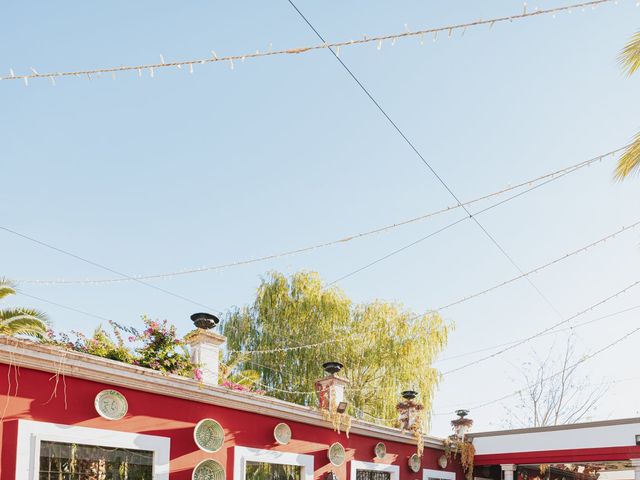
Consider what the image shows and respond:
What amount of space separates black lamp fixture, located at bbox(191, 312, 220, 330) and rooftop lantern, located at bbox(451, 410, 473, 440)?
22.8 ft

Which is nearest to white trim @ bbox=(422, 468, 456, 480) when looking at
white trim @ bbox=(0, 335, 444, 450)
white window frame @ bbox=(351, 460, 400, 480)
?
white window frame @ bbox=(351, 460, 400, 480)

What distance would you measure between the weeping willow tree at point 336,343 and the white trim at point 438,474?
448cm

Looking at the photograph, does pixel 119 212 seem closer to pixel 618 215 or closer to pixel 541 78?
pixel 541 78

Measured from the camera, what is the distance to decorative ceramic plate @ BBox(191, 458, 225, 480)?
774cm

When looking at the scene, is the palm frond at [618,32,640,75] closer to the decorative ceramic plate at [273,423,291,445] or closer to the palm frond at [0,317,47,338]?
the decorative ceramic plate at [273,423,291,445]

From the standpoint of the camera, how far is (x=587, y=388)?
79.7 ft

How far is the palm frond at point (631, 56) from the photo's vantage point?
301 inches

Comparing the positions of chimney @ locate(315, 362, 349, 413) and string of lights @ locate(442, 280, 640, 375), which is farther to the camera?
chimney @ locate(315, 362, 349, 413)

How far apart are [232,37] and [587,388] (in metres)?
22.6

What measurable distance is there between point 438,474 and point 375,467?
7.29 ft

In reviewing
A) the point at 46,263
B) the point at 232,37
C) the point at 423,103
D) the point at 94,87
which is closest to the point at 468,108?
the point at 423,103

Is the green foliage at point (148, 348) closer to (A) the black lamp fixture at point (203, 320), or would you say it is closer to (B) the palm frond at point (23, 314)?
(A) the black lamp fixture at point (203, 320)

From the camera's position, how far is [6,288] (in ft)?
36.8

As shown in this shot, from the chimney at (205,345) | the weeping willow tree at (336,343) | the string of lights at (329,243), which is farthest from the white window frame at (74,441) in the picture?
the weeping willow tree at (336,343)
